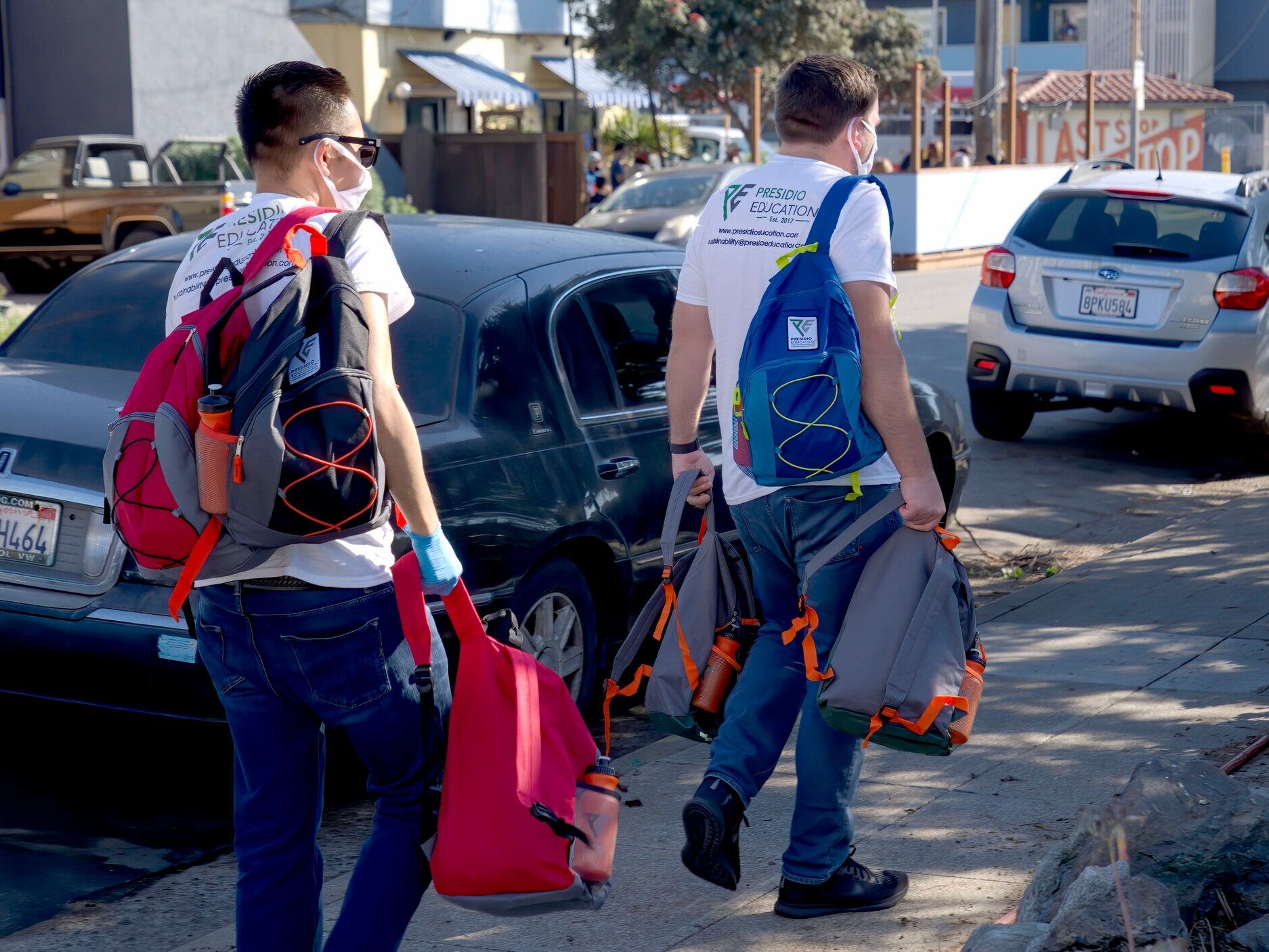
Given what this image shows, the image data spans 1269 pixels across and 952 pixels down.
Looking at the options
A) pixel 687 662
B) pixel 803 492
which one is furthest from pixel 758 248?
pixel 687 662

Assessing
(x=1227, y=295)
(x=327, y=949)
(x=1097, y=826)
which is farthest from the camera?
(x=1227, y=295)

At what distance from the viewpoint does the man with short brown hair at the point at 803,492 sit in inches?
133

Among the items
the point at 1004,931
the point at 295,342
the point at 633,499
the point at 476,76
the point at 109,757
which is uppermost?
the point at 476,76

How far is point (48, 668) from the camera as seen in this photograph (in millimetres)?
4430

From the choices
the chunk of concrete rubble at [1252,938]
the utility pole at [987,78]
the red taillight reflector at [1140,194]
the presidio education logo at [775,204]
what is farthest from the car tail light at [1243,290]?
the utility pole at [987,78]

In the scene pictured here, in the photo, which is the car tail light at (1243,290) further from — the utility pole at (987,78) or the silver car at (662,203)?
the utility pole at (987,78)

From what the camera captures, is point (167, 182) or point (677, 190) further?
point (167, 182)

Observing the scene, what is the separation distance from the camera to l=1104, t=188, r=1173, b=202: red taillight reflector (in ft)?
31.3

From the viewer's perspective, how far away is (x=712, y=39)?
108 ft

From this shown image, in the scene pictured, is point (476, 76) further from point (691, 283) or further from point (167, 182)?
point (691, 283)

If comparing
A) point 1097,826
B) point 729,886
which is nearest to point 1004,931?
point 1097,826

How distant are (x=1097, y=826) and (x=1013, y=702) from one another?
82.0 inches

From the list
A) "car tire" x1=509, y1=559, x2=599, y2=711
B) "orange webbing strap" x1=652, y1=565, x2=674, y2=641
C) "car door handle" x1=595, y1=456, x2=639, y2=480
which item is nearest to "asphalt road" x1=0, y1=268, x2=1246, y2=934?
"car tire" x1=509, y1=559, x2=599, y2=711

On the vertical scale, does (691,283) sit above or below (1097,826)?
above
